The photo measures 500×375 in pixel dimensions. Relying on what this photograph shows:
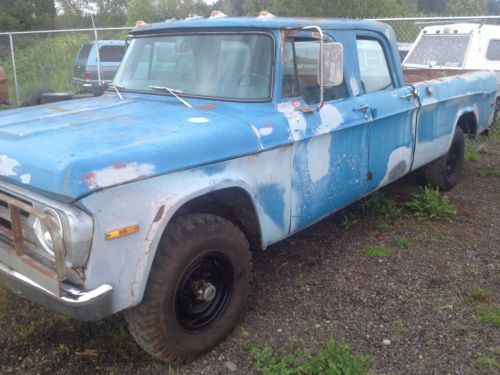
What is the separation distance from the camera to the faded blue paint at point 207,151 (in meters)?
2.34

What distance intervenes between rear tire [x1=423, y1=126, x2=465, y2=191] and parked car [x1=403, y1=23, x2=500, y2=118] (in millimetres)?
3159

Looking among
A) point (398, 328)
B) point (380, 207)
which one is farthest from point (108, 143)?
point (380, 207)

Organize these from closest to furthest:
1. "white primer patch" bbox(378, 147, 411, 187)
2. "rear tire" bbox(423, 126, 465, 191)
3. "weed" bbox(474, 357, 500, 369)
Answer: "weed" bbox(474, 357, 500, 369)
"white primer patch" bbox(378, 147, 411, 187)
"rear tire" bbox(423, 126, 465, 191)

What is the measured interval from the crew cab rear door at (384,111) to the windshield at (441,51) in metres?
4.83

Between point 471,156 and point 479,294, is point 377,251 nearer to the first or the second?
point 479,294

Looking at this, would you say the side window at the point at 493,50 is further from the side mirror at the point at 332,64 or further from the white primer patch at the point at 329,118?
the side mirror at the point at 332,64

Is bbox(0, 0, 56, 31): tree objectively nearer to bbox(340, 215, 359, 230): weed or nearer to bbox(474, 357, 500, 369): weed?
bbox(340, 215, 359, 230): weed

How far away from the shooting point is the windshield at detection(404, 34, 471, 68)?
891 cm

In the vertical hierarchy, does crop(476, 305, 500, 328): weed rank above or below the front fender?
below

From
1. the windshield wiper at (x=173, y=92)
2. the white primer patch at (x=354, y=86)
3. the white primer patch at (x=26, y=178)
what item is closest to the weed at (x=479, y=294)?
the white primer patch at (x=354, y=86)

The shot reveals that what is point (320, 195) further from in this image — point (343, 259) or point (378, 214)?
point (378, 214)

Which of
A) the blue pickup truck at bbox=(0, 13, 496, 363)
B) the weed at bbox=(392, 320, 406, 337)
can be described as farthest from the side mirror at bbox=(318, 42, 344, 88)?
the weed at bbox=(392, 320, 406, 337)

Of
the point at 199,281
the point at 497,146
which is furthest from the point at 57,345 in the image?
the point at 497,146

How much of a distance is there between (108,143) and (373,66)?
2.73 m
